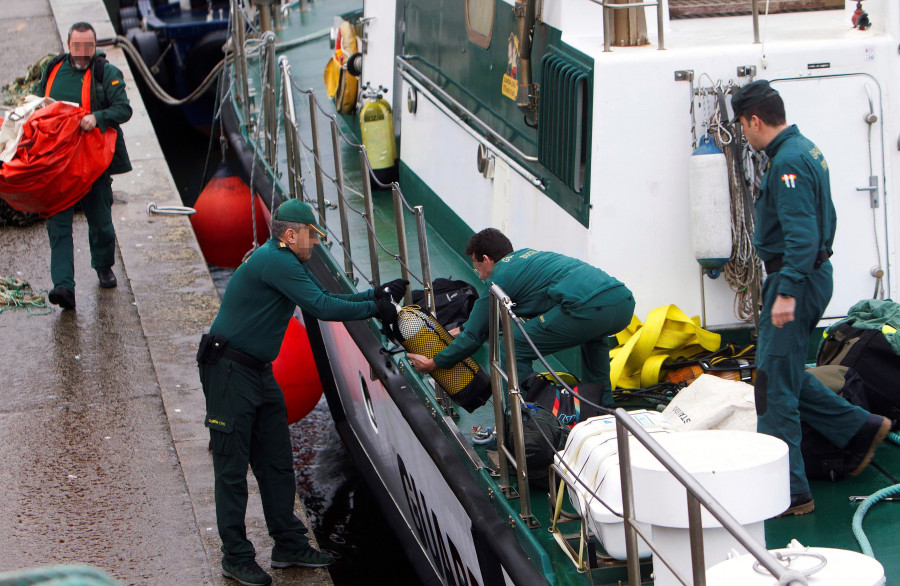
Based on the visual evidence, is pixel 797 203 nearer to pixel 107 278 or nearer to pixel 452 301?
pixel 452 301

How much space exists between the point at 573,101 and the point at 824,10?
143cm

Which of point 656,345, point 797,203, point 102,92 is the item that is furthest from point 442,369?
point 102,92

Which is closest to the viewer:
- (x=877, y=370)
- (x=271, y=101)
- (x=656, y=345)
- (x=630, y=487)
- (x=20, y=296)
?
(x=630, y=487)

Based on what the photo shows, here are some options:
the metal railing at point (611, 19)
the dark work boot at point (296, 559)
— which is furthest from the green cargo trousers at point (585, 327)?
the dark work boot at point (296, 559)

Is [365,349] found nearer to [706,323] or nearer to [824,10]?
[706,323]

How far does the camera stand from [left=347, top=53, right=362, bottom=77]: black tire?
7.17 meters

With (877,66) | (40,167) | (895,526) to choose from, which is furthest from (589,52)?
(40,167)

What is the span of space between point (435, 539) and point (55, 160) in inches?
128

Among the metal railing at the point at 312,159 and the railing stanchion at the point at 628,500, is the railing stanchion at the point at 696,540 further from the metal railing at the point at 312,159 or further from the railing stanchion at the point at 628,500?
the metal railing at the point at 312,159

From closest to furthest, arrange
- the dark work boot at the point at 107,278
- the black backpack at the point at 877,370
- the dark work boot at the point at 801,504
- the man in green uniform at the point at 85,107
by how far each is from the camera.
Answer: the dark work boot at the point at 801,504, the black backpack at the point at 877,370, the man in green uniform at the point at 85,107, the dark work boot at the point at 107,278

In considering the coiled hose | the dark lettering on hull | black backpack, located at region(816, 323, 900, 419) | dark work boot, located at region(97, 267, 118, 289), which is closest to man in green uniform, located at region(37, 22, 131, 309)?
dark work boot, located at region(97, 267, 118, 289)

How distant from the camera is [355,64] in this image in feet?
23.6

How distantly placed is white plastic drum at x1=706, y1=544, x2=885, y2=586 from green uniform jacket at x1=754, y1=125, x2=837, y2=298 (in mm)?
1092

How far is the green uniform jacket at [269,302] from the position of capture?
3990 mm
